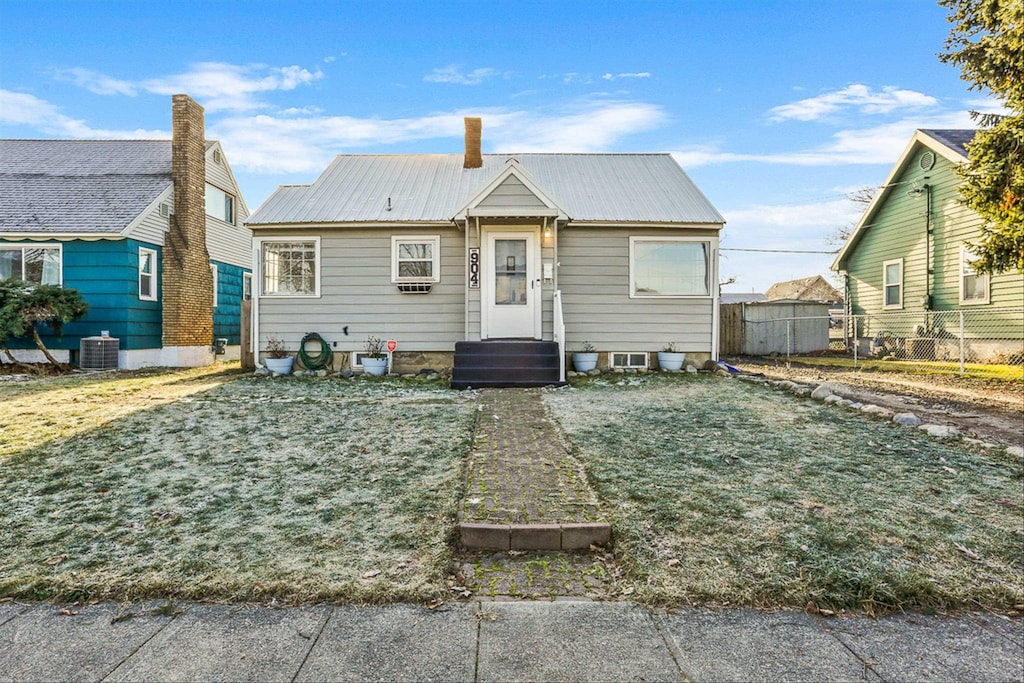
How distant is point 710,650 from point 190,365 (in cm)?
1526

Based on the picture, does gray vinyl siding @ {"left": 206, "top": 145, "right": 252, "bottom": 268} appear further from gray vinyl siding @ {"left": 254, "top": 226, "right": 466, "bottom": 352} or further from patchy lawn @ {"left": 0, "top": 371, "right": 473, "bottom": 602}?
patchy lawn @ {"left": 0, "top": 371, "right": 473, "bottom": 602}

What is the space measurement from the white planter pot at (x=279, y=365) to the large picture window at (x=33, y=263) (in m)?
5.98

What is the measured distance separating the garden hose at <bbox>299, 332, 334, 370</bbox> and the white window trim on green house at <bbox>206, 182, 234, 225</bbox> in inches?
284

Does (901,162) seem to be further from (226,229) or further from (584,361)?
(226,229)

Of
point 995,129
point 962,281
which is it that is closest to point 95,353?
point 995,129

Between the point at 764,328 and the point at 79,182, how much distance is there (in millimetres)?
20114

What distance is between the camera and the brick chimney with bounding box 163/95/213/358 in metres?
13.6

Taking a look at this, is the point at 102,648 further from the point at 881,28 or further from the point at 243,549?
the point at 881,28

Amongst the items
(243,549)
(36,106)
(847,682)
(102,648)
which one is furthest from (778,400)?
(36,106)

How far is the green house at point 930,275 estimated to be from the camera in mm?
12609

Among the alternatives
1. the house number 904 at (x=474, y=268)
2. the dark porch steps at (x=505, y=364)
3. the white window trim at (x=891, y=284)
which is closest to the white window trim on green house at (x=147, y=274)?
the house number 904 at (x=474, y=268)

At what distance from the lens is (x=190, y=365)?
14047 millimetres

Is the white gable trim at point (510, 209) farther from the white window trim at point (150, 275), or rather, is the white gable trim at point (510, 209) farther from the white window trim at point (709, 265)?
the white window trim at point (150, 275)

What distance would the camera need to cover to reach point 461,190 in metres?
12.1
